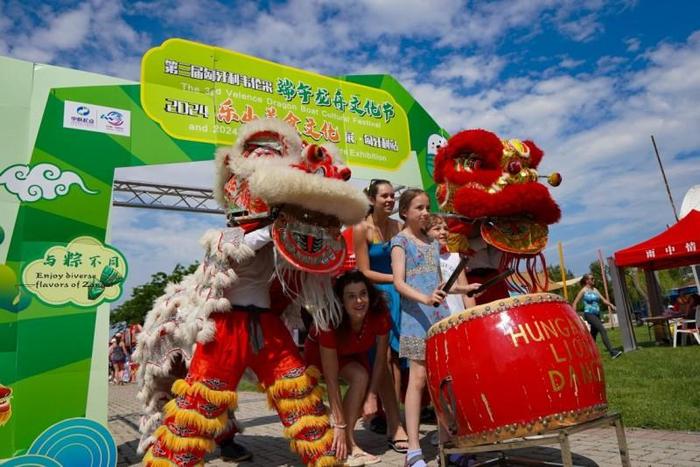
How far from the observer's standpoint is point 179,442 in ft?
8.26

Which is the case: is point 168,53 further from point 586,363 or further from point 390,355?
point 586,363

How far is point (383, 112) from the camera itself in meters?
5.61

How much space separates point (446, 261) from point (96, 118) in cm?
275

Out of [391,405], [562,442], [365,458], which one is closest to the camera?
[562,442]

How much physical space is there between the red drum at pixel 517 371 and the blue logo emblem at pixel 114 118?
2922mm

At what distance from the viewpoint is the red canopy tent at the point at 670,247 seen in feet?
30.7

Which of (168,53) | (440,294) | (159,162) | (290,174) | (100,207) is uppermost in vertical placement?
(168,53)

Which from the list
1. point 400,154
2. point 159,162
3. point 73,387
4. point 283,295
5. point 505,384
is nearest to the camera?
point 505,384

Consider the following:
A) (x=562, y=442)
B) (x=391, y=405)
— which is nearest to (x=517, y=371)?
(x=562, y=442)

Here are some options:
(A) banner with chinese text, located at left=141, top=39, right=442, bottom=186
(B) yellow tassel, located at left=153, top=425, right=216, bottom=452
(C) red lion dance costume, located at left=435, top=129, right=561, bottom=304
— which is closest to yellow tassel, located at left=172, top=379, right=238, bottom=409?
(B) yellow tassel, located at left=153, top=425, right=216, bottom=452

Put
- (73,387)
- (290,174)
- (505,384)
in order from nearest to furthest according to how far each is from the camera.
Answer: (505,384) < (290,174) < (73,387)

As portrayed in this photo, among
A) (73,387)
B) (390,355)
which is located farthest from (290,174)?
(73,387)

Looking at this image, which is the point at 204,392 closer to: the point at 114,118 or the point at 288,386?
the point at 288,386

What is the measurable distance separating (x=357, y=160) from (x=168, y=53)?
2.07 metres
